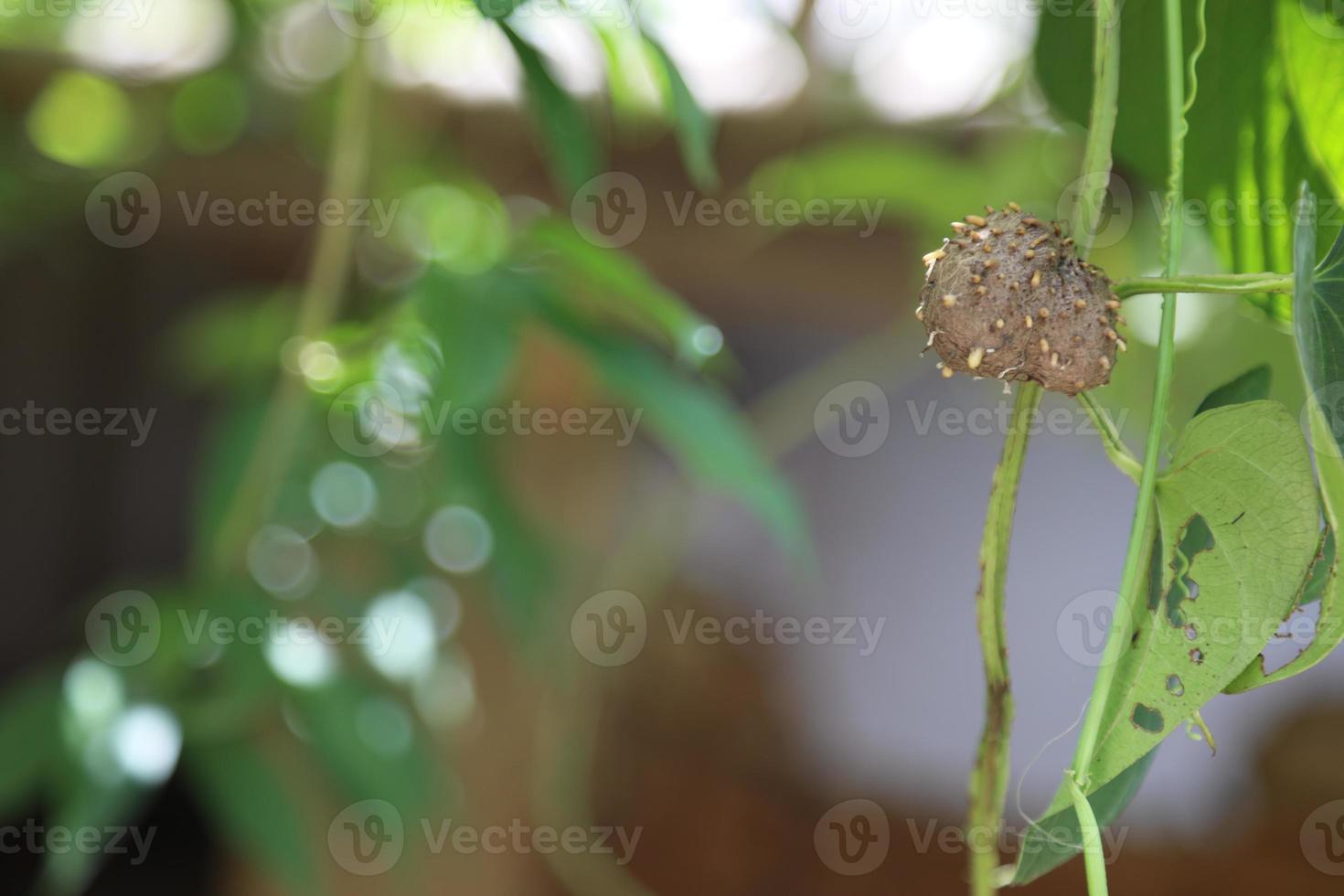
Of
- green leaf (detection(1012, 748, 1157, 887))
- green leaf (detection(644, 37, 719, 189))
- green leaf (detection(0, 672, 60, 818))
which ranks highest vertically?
green leaf (detection(644, 37, 719, 189))

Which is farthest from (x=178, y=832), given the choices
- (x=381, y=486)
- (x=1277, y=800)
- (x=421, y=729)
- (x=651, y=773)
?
(x=1277, y=800)

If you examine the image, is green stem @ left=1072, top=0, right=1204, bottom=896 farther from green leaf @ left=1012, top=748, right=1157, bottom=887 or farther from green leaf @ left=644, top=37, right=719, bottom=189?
green leaf @ left=644, top=37, right=719, bottom=189

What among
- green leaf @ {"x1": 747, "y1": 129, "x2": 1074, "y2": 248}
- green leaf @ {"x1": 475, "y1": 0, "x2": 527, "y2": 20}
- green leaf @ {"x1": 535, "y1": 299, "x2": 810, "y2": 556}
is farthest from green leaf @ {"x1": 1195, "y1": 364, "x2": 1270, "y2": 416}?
green leaf @ {"x1": 747, "y1": 129, "x2": 1074, "y2": 248}

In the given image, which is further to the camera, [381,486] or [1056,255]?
[381,486]

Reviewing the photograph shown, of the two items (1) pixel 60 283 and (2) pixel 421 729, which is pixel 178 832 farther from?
(2) pixel 421 729

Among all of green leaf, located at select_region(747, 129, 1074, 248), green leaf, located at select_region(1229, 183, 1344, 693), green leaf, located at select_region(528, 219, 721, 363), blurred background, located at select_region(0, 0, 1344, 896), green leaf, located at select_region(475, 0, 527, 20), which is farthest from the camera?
green leaf, located at select_region(747, 129, 1074, 248)

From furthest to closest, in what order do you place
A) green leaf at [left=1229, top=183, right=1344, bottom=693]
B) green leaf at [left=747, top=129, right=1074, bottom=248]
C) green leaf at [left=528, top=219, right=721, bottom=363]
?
1. green leaf at [left=747, top=129, right=1074, bottom=248]
2. green leaf at [left=528, top=219, right=721, bottom=363]
3. green leaf at [left=1229, top=183, right=1344, bottom=693]
